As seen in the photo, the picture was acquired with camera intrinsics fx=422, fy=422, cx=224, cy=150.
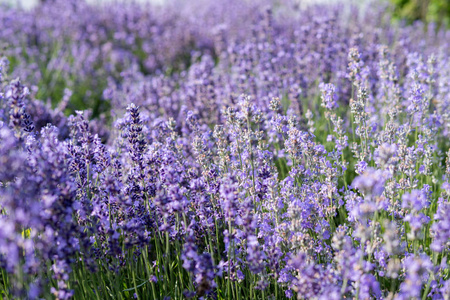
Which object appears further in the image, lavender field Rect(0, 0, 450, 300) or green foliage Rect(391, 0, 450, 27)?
green foliage Rect(391, 0, 450, 27)

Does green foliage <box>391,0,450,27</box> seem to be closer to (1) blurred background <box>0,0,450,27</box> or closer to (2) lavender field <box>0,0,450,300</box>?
(1) blurred background <box>0,0,450,27</box>

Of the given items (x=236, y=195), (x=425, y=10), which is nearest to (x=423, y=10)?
(x=425, y=10)

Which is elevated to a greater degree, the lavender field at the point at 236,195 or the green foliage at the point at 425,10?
the green foliage at the point at 425,10

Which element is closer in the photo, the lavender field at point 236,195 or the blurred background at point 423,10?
the lavender field at point 236,195

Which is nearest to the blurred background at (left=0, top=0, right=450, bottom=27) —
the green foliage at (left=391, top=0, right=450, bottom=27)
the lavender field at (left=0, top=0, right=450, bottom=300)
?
the green foliage at (left=391, top=0, right=450, bottom=27)

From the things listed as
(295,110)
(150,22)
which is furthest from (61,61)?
(295,110)

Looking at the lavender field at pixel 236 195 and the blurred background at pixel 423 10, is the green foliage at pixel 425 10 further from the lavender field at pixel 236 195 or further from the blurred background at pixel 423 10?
the lavender field at pixel 236 195

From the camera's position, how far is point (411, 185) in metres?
2.63

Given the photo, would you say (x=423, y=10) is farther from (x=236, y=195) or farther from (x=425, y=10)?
(x=236, y=195)

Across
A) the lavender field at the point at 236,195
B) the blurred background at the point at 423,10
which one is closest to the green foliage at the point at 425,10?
the blurred background at the point at 423,10

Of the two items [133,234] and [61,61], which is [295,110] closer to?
[133,234]

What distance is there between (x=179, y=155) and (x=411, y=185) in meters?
1.51

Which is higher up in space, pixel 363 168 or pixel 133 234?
pixel 363 168

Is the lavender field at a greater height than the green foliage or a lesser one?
lesser
